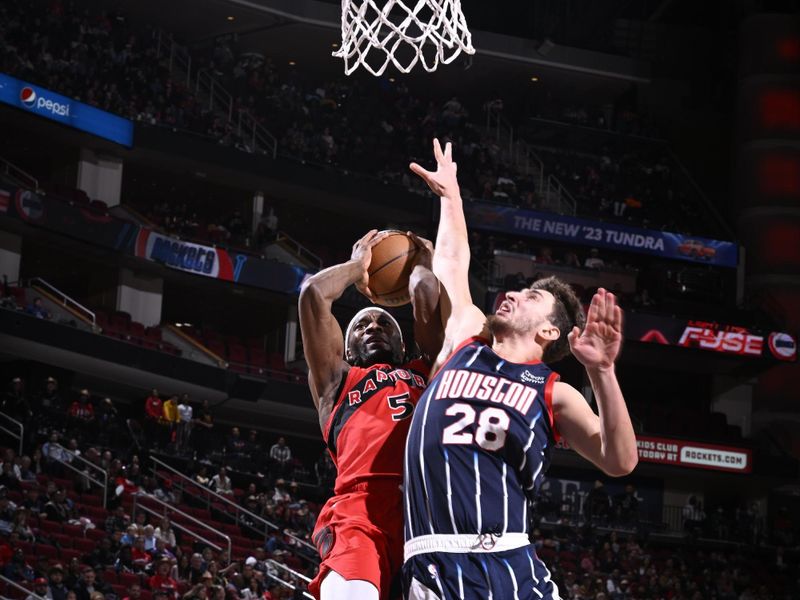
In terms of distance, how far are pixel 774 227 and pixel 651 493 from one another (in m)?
8.09

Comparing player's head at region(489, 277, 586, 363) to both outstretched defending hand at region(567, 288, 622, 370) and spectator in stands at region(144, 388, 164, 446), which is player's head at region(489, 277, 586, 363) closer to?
outstretched defending hand at region(567, 288, 622, 370)

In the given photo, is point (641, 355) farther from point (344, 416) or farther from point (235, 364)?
point (344, 416)

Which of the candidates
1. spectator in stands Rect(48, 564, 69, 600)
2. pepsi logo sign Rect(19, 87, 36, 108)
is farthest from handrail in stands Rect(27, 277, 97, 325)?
spectator in stands Rect(48, 564, 69, 600)

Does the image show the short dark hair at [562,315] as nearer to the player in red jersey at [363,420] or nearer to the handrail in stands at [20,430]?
the player in red jersey at [363,420]

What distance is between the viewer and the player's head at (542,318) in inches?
185

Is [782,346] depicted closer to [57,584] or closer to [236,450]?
[236,450]

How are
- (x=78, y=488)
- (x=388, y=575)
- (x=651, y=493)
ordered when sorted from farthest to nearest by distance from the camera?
(x=651, y=493) < (x=78, y=488) < (x=388, y=575)

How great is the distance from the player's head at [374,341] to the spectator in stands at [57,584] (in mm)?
8676

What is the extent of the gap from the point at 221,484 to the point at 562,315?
1670 cm

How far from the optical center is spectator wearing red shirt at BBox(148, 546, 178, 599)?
14.8m

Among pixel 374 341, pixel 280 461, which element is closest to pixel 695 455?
pixel 280 461

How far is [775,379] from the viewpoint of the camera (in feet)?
107

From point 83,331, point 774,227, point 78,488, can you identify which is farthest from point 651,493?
point 78,488

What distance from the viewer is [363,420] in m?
5.39
